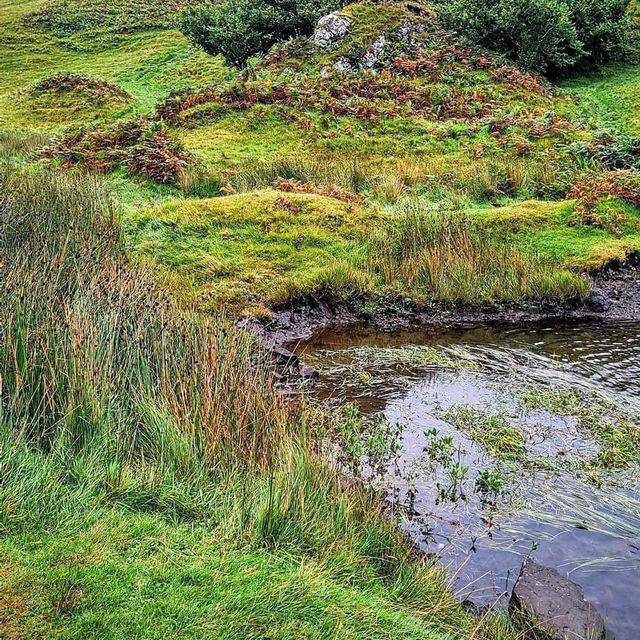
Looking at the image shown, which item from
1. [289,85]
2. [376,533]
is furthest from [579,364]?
[289,85]

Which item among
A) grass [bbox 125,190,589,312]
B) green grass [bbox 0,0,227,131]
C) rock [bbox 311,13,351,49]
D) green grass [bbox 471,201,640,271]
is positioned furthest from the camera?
rock [bbox 311,13,351,49]

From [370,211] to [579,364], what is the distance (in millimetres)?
6202

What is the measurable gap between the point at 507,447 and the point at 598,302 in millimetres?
5643

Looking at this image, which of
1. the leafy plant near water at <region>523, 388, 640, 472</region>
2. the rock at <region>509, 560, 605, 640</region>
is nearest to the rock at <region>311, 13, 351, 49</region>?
the leafy plant near water at <region>523, 388, 640, 472</region>

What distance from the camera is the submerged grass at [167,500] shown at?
3.41m

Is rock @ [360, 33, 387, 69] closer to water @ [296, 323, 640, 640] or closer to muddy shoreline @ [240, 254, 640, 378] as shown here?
muddy shoreline @ [240, 254, 640, 378]

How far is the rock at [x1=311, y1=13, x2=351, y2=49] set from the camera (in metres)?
28.2

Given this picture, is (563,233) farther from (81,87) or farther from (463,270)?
(81,87)

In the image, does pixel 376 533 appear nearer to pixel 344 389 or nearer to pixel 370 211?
pixel 344 389

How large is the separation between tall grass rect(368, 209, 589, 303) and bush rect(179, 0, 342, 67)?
948 inches

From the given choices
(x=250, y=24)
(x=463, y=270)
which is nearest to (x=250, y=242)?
(x=463, y=270)

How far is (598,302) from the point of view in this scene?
11.1 metres

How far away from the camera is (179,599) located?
3418mm

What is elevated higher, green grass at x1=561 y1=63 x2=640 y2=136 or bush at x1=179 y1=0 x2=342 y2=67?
bush at x1=179 y1=0 x2=342 y2=67
